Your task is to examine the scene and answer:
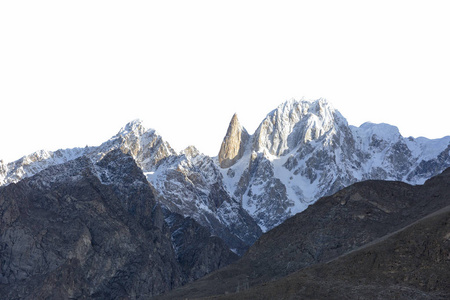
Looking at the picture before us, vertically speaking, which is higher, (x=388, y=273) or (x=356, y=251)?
(x=356, y=251)

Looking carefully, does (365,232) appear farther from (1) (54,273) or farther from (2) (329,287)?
(1) (54,273)

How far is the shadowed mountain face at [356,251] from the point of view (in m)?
112

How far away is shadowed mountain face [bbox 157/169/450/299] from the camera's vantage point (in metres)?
112

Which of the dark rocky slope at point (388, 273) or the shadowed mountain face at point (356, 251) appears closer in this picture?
the dark rocky slope at point (388, 273)

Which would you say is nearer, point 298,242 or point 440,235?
point 440,235

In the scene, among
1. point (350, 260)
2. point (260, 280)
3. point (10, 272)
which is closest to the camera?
point (350, 260)

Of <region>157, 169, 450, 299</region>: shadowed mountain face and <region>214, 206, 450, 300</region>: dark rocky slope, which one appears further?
<region>157, 169, 450, 299</region>: shadowed mountain face

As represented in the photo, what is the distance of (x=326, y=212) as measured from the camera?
558 ft

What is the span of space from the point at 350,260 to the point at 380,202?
4593 cm

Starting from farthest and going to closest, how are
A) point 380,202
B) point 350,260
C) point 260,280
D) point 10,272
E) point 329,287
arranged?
point 10,272 < point 380,202 < point 260,280 < point 350,260 < point 329,287

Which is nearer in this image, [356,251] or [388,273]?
[388,273]

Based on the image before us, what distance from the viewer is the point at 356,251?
12725 centimetres

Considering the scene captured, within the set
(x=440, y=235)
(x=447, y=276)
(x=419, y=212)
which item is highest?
(x=419, y=212)

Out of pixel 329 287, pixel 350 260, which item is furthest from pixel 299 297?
pixel 350 260
